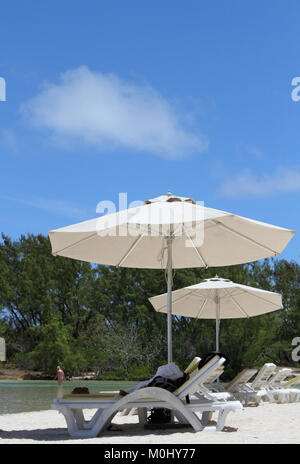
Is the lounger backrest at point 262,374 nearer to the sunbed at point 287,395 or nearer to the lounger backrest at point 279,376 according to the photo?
the sunbed at point 287,395

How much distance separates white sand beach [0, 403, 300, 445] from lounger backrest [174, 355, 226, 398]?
38cm

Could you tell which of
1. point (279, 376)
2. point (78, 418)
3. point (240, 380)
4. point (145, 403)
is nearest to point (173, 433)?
point (145, 403)

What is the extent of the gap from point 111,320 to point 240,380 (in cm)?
2923

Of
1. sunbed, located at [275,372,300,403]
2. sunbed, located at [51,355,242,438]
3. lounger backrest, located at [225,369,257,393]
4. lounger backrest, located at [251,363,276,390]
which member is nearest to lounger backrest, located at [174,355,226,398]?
sunbed, located at [51,355,242,438]

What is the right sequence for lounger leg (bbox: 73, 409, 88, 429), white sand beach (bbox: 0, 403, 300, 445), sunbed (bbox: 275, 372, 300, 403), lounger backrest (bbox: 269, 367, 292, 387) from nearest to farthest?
white sand beach (bbox: 0, 403, 300, 445) → lounger leg (bbox: 73, 409, 88, 429) → sunbed (bbox: 275, 372, 300, 403) → lounger backrest (bbox: 269, 367, 292, 387)

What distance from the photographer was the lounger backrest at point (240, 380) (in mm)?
8094

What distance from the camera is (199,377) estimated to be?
15.8 ft

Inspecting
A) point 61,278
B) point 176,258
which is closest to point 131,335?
point 61,278

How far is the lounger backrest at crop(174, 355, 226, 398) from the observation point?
4.79 metres

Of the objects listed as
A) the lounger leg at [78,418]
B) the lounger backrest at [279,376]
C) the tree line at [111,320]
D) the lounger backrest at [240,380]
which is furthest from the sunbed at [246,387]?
the tree line at [111,320]

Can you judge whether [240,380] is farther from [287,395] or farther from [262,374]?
[287,395]

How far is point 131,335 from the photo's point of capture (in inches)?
1294

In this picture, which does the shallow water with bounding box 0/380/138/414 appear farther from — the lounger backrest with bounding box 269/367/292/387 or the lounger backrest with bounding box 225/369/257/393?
the lounger backrest with bounding box 269/367/292/387
